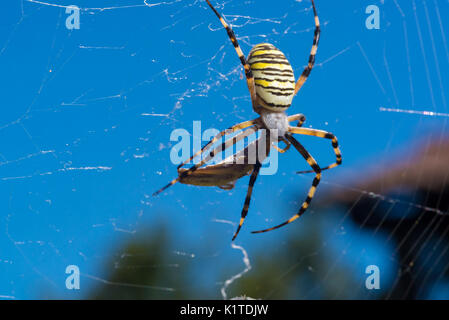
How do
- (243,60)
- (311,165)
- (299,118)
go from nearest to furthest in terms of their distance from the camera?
1. (243,60)
2. (299,118)
3. (311,165)

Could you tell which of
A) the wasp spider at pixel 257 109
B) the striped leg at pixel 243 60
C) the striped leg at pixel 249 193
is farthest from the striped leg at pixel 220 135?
the striped leg at pixel 249 193

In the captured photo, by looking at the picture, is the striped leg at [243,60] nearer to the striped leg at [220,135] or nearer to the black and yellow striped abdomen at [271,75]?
the black and yellow striped abdomen at [271,75]

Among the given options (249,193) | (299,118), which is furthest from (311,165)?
(249,193)

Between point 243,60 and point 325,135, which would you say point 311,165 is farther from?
point 243,60

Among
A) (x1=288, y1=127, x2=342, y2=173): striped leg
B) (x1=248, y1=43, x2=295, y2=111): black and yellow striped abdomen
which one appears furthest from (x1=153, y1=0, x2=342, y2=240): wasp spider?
(x1=288, y1=127, x2=342, y2=173): striped leg

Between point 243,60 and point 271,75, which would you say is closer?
point 271,75

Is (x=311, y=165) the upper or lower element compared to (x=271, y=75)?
lower

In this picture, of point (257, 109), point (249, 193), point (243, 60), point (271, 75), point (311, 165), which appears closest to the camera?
point (271, 75)

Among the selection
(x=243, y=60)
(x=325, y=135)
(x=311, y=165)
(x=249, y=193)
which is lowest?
(x=249, y=193)
